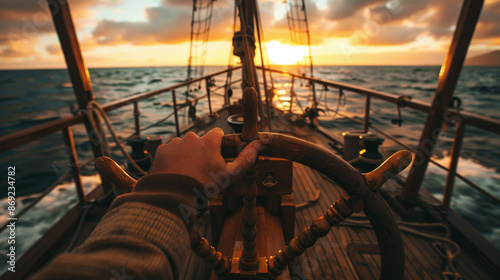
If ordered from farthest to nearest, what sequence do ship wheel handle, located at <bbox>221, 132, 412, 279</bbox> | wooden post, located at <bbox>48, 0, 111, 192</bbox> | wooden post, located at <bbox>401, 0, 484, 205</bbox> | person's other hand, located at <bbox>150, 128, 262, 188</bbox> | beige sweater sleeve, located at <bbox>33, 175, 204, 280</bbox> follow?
wooden post, located at <bbox>48, 0, 111, 192</bbox>, wooden post, located at <bbox>401, 0, 484, 205</bbox>, ship wheel handle, located at <bbox>221, 132, 412, 279</bbox>, person's other hand, located at <bbox>150, 128, 262, 188</bbox>, beige sweater sleeve, located at <bbox>33, 175, 204, 280</bbox>

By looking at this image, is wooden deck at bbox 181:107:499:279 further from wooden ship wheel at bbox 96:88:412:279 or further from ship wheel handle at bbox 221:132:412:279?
Answer: ship wheel handle at bbox 221:132:412:279

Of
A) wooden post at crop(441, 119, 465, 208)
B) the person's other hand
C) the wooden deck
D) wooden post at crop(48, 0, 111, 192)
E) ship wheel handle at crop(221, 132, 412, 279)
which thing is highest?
wooden post at crop(48, 0, 111, 192)

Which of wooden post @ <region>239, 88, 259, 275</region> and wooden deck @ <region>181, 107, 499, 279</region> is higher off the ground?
wooden post @ <region>239, 88, 259, 275</region>

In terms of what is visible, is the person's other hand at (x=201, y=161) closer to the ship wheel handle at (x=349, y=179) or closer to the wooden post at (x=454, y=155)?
the ship wheel handle at (x=349, y=179)

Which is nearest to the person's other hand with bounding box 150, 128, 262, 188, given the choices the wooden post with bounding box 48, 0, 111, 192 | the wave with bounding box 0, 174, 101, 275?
the wooden post with bounding box 48, 0, 111, 192

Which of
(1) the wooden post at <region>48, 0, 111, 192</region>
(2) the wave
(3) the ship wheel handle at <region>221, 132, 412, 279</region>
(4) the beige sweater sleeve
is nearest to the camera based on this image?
(4) the beige sweater sleeve

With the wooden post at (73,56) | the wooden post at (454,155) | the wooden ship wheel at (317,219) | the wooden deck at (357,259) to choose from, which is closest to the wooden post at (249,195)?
the wooden ship wheel at (317,219)

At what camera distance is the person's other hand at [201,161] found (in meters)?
0.51

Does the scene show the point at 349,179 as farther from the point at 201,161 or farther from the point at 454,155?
the point at 454,155

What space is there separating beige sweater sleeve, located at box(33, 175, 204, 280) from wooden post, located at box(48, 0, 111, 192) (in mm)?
1985

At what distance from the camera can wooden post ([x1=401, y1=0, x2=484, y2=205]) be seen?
179cm

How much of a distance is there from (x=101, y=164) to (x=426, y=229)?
8.04 feet

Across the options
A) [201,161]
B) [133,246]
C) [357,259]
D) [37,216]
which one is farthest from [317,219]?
[37,216]

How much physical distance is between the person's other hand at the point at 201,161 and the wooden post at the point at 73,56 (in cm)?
188
